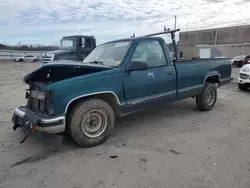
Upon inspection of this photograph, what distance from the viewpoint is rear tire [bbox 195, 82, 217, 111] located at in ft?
20.4

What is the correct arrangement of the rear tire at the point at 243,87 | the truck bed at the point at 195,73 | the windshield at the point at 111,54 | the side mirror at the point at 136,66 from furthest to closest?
the rear tire at the point at 243,87, the truck bed at the point at 195,73, the windshield at the point at 111,54, the side mirror at the point at 136,66

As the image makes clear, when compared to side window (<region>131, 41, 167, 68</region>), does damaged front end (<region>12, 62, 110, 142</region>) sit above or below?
below

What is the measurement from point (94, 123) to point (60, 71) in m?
1.15

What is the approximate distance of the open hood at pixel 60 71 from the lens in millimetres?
4160

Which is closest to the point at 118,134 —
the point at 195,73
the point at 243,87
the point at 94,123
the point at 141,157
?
the point at 94,123

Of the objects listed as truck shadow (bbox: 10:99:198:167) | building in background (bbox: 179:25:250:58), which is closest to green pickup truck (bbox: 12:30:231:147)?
truck shadow (bbox: 10:99:198:167)

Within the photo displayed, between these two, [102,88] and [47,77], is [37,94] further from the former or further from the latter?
[102,88]

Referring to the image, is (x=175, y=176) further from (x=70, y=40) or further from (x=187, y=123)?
(x=70, y=40)

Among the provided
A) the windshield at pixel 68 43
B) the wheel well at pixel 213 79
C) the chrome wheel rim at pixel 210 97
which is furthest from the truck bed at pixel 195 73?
the windshield at pixel 68 43

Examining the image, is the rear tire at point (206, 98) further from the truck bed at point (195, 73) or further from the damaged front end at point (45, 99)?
the damaged front end at point (45, 99)

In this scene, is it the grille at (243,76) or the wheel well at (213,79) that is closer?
the wheel well at (213,79)

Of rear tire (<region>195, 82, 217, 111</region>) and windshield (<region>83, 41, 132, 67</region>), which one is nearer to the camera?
windshield (<region>83, 41, 132, 67</region>)

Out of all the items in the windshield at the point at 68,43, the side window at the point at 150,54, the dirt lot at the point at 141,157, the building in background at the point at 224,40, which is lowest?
the dirt lot at the point at 141,157

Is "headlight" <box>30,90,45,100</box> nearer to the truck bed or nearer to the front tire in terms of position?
the front tire
